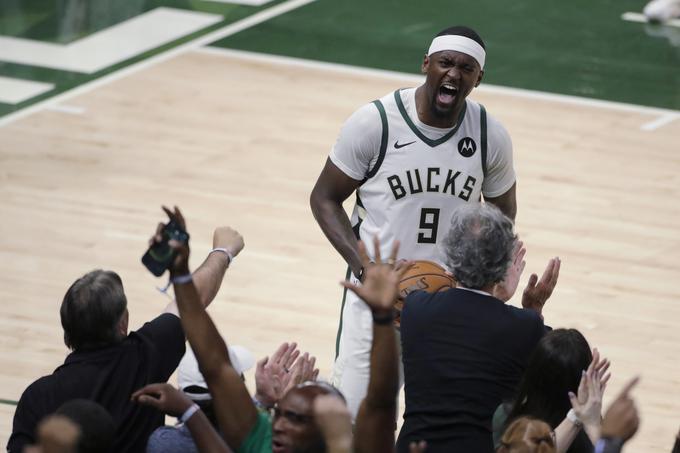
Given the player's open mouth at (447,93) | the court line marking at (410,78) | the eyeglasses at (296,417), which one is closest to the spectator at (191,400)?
the eyeglasses at (296,417)

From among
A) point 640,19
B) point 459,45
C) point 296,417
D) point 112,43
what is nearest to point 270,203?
point 112,43

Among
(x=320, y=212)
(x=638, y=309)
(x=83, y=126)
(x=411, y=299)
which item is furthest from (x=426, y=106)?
(x=83, y=126)

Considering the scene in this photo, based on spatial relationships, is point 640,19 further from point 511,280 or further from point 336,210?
point 511,280

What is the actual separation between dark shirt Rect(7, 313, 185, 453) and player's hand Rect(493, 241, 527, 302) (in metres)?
1.16

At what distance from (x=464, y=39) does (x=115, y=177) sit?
4900 mm

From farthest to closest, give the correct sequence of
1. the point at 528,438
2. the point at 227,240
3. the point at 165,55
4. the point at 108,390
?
the point at 165,55 → the point at 227,240 → the point at 108,390 → the point at 528,438

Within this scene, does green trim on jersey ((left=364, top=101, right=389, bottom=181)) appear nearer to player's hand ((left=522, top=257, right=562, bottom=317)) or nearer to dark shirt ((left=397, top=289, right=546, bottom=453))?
player's hand ((left=522, top=257, right=562, bottom=317))

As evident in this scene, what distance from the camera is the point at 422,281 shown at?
217 inches

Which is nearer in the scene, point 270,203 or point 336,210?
point 336,210

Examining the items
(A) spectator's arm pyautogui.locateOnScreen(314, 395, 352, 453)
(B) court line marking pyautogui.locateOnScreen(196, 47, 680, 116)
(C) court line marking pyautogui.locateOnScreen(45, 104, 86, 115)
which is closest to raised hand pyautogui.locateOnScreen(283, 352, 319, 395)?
(A) spectator's arm pyautogui.locateOnScreen(314, 395, 352, 453)

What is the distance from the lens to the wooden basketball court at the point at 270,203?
26.0ft

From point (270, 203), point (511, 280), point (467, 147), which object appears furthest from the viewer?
point (270, 203)

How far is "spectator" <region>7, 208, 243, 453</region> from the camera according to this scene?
14.9 feet

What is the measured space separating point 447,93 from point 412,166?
1.05ft
